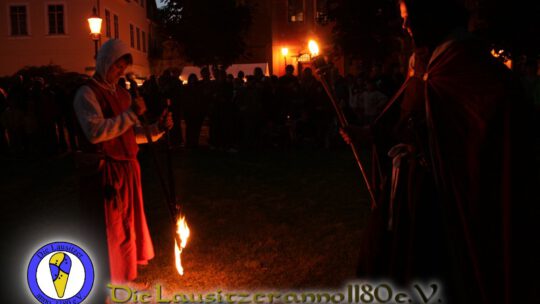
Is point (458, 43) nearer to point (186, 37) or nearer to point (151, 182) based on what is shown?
point (151, 182)

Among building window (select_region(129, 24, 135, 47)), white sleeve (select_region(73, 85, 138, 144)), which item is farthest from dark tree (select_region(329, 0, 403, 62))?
building window (select_region(129, 24, 135, 47))

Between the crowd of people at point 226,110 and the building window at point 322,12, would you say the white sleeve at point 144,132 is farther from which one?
the building window at point 322,12

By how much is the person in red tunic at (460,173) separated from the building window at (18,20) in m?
34.0

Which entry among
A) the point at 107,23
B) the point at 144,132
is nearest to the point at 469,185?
the point at 144,132

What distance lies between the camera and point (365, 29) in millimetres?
21828

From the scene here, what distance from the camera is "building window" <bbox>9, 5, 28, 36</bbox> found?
32.9 metres

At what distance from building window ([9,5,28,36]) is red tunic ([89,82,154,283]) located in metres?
32.2

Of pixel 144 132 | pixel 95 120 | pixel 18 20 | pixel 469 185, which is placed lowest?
pixel 469 185

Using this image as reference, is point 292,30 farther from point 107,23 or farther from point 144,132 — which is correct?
point 144,132

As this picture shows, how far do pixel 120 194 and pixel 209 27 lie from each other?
117ft

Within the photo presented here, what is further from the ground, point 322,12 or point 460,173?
point 322,12

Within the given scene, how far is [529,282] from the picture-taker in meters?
3.25

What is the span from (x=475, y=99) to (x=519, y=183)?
0.52 meters

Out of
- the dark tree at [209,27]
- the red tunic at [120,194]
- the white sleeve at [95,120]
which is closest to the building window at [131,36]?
the dark tree at [209,27]
